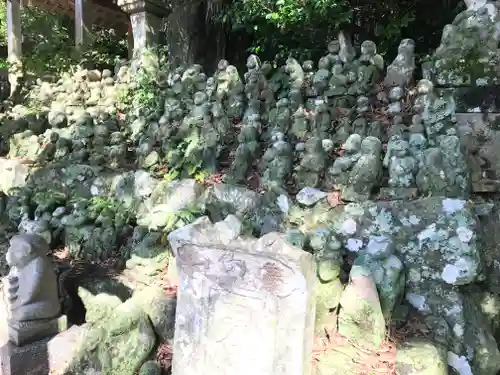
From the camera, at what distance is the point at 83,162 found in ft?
16.7

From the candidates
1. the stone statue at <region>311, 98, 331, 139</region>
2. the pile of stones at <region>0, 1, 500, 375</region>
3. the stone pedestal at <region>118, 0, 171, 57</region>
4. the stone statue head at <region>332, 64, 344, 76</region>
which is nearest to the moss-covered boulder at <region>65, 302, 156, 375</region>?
the pile of stones at <region>0, 1, 500, 375</region>

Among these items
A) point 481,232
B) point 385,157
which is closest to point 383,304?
point 481,232

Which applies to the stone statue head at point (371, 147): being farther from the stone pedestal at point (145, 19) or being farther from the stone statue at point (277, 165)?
the stone pedestal at point (145, 19)

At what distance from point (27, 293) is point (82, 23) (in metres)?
7.76

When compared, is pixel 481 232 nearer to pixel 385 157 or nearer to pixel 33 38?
pixel 385 157

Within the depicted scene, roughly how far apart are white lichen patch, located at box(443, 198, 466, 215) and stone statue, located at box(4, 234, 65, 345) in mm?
2344

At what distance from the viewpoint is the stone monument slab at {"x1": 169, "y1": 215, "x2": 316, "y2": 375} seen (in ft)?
7.22

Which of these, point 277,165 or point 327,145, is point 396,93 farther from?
point 277,165

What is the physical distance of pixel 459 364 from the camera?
2.59 meters

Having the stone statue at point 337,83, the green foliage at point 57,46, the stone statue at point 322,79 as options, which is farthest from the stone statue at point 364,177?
the green foliage at point 57,46

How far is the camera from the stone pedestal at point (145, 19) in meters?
7.01

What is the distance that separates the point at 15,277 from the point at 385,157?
2461 millimetres

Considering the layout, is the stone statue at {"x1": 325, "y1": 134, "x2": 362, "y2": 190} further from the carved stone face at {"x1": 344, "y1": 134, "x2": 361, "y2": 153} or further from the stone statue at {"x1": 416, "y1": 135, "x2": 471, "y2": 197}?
the stone statue at {"x1": 416, "y1": 135, "x2": 471, "y2": 197}

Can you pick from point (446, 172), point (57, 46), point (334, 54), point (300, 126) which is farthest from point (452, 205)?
point (57, 46)
